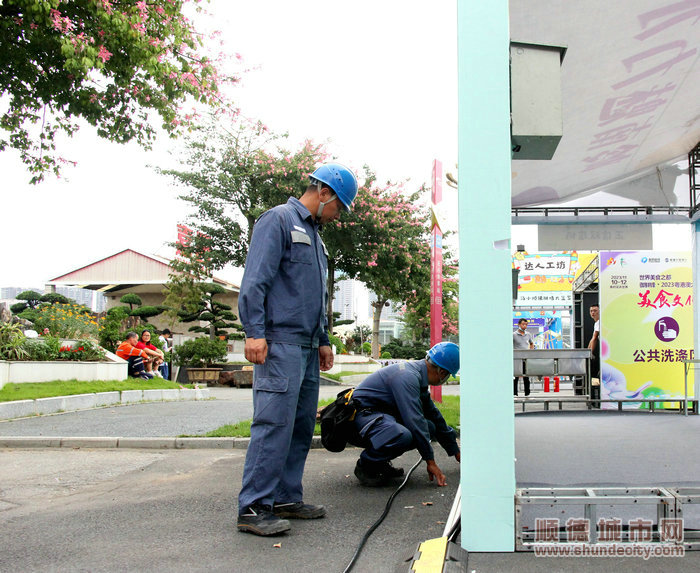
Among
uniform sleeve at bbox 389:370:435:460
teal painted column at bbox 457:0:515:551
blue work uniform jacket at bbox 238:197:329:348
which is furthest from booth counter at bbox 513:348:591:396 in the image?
teal painted column at bbox 457:0:515:551

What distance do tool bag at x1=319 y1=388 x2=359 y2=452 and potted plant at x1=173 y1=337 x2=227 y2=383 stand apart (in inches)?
671

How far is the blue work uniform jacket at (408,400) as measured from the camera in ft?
13.5

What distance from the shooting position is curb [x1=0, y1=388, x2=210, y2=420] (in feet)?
28.8

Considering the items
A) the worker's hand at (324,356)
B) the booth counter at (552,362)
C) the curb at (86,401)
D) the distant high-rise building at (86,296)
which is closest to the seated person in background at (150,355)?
the curb at (86,401)

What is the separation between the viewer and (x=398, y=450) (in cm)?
412

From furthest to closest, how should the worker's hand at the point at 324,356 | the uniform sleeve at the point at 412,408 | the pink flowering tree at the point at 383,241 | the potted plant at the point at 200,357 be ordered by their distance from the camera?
the pink flowering tree at the point at 383,241 < the potted plant at the point at 200,357 < the uniform sleeve at the point at 412,408 < the worker's hand at the point at 324,356

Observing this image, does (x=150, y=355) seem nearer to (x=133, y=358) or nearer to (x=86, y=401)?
(x=133, y=358)

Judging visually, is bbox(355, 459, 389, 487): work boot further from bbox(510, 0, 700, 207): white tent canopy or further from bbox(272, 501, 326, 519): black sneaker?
bbox(510, 0, 700, 207): white tent canopy

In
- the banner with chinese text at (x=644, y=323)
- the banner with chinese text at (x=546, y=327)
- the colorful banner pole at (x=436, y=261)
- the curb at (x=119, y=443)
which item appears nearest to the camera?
the curb at (x=119, y=443)

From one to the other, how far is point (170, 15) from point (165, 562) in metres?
7.95

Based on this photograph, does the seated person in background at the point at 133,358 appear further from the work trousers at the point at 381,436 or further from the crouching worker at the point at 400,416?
the work trousers at the point at 381,436

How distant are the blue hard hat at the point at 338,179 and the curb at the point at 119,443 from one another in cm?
368

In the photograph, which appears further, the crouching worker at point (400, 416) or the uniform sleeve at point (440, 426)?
the uniform sleeve at point (440, 426)

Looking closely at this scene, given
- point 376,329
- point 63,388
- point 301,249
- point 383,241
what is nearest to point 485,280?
point 301,249
